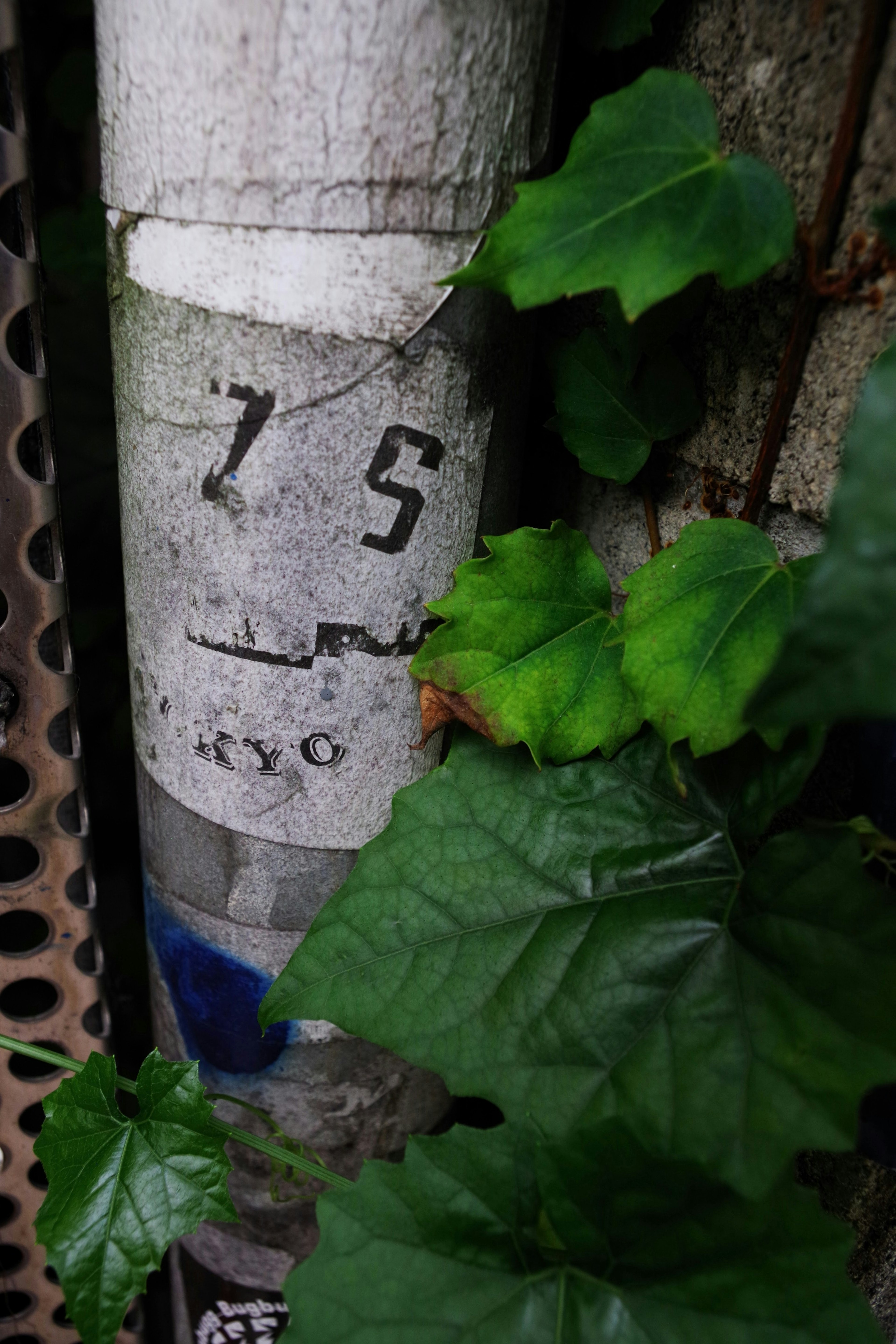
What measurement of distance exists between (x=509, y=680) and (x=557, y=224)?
341mm

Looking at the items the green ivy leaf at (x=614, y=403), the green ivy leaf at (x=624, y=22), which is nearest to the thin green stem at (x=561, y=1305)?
the green ivy leaf at (x=614, y=403)

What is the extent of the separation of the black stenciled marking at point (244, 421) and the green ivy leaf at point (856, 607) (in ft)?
1.46

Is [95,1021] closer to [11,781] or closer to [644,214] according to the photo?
[11,781]

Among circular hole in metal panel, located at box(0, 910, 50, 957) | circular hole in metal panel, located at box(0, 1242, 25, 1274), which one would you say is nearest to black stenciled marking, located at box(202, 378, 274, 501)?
circular hole in metal panel, located at box(0, 910, 50, 957)

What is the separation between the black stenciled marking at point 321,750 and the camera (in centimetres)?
79

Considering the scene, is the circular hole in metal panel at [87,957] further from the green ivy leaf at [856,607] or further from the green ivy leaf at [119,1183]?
the green ivy leaf at [856,607]

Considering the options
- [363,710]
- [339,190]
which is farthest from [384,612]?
[339,190]

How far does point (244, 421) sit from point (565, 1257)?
2.22ft

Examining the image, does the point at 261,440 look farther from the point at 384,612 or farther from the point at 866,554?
the point at 866,554

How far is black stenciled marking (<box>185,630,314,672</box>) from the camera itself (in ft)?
2.49

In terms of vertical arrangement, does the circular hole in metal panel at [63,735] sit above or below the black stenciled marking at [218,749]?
below

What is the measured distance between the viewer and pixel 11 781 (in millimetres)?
1109

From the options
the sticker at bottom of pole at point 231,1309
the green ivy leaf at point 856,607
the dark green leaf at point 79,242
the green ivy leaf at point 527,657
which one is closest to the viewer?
Result: the green ivy leaf at point 856,607

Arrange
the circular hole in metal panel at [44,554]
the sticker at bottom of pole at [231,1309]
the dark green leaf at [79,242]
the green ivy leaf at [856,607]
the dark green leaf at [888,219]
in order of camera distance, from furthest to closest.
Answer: the dark green leaf at [79,242] < the sticker at bottom of pole at [231,1309] < the circular hole in metal panel at [44,554] < the dark green leaf at [888,219] < the green ivy leaf at [856,607]
